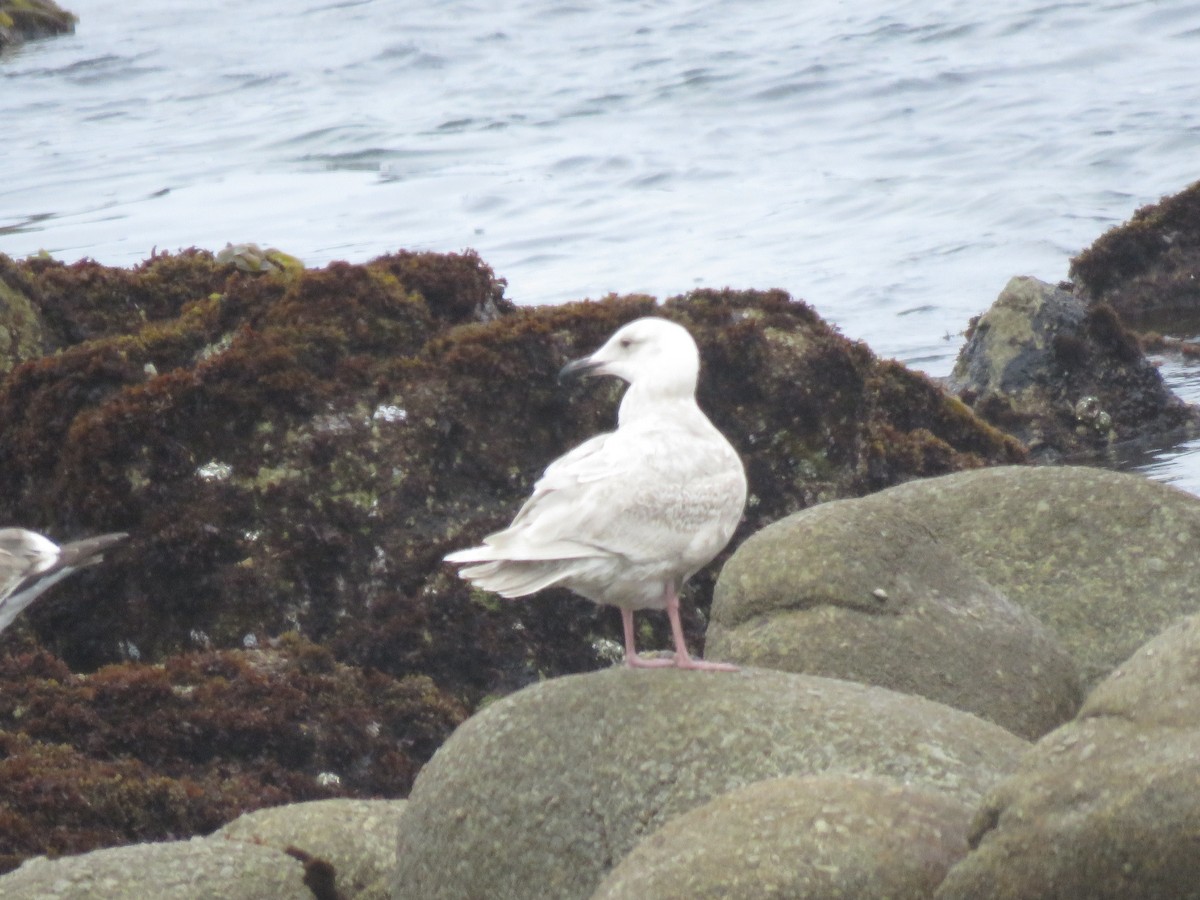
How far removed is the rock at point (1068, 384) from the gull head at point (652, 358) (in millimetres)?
5629

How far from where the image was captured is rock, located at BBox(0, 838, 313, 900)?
4.69 meters

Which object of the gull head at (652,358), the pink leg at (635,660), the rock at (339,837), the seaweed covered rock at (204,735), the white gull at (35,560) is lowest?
the seaweed covered rock at (204,735)

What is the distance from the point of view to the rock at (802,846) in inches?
156

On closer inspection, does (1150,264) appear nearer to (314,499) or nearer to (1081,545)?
(1081,545)

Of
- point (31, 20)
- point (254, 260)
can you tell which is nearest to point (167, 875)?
point (254, 260)

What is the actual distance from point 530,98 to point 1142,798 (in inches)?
845

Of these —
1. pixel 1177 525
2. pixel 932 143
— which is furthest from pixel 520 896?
pixel 932 143

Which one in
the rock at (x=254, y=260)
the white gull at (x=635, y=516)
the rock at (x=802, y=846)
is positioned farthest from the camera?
the rock at (x=254, y=260)

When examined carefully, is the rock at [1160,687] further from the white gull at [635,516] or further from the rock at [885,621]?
the rock at [885,621]

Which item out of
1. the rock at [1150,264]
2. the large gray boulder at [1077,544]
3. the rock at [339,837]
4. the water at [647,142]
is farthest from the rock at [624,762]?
the rock at [1150,264]

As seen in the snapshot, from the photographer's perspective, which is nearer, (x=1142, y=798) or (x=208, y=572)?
(x=1142, y=798)

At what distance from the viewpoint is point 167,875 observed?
4805 mm

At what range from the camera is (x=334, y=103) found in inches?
986

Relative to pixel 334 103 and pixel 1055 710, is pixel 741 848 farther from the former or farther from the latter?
pixel 334 103
